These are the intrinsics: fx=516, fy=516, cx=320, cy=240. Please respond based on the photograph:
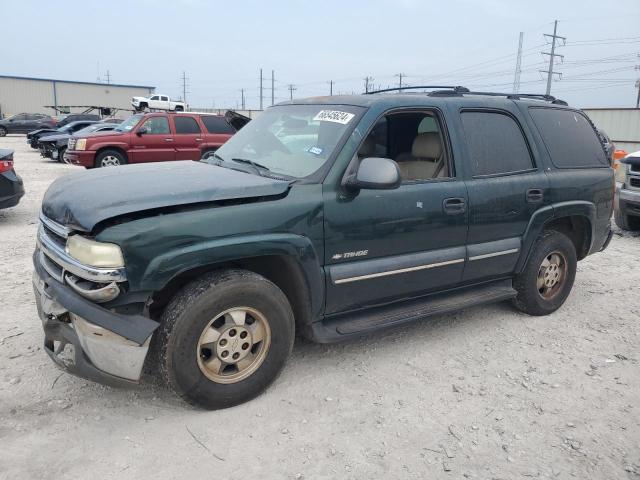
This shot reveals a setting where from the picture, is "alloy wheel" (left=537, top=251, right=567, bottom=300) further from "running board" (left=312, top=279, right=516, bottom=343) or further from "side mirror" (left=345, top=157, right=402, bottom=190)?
"side mirror" (left=345, top=157, right=402, bottom=190)

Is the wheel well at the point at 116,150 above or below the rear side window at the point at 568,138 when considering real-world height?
below

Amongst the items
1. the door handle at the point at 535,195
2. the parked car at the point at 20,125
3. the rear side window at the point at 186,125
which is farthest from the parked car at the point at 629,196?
the parked car at the point at 20,125

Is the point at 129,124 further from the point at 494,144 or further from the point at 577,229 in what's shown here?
the point at 577,229

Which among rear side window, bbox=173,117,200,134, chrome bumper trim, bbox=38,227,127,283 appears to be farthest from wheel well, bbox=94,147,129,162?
chrome bumper trim, bbox=38,227,127,283

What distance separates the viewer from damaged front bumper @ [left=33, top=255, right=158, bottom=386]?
2.62m

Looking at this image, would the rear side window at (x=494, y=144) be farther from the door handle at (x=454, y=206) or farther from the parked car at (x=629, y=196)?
the parked car at (x=629, y=196)

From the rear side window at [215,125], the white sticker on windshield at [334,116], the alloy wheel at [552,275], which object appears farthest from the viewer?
the rear side window at [215,125]

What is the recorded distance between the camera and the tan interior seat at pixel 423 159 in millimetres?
3916

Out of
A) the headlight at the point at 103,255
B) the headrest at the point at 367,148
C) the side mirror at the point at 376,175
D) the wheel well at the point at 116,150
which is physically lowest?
the wheel well at the point at 116,150

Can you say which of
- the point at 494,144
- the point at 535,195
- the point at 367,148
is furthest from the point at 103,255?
the point at 535,195

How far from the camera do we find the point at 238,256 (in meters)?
2.89

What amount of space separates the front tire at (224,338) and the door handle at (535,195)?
7.55 feet

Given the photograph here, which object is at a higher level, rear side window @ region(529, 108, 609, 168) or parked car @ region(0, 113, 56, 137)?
rear side window @ region(529, 108, 609, 168)

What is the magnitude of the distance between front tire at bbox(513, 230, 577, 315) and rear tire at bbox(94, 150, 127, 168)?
1082cm
